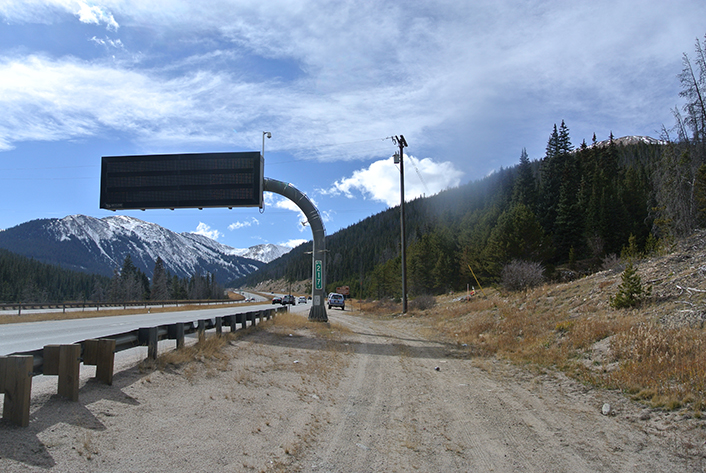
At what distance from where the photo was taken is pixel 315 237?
21.6 m

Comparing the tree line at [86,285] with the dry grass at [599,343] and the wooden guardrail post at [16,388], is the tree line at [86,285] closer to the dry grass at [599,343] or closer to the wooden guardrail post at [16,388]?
the dry grass at [599,343]

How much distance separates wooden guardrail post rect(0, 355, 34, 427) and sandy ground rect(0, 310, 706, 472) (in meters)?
0.13

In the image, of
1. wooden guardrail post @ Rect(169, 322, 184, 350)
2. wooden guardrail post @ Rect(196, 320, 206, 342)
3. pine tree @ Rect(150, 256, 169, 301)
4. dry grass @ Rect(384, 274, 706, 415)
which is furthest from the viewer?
pine tree @ Rect(150, 256, 169, 301)

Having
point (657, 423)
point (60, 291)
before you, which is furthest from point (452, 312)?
point (60, 291)

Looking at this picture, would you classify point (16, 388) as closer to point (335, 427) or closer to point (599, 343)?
point (335, 427)

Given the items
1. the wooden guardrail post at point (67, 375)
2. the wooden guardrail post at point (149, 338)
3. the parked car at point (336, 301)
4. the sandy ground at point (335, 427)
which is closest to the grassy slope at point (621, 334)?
the sandy ground at point (335, 427)

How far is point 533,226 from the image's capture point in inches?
1812

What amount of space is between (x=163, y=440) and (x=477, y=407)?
4.78m

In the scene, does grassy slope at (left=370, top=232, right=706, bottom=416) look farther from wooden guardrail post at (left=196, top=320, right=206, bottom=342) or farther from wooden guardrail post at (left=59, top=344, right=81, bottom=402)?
wooden guardrail post at (left=59, top=344, right=81, bottom=402)

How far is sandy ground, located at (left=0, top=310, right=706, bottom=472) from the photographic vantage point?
4.45m

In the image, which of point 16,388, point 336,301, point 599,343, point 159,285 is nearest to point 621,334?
point 599,343

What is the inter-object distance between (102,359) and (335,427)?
139 inches

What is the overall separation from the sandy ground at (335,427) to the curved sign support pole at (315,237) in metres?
12.5

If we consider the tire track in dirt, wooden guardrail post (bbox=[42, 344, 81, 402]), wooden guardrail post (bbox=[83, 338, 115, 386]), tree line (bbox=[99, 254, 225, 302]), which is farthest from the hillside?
tree line (bbox=[99, 254, 225, 302])
